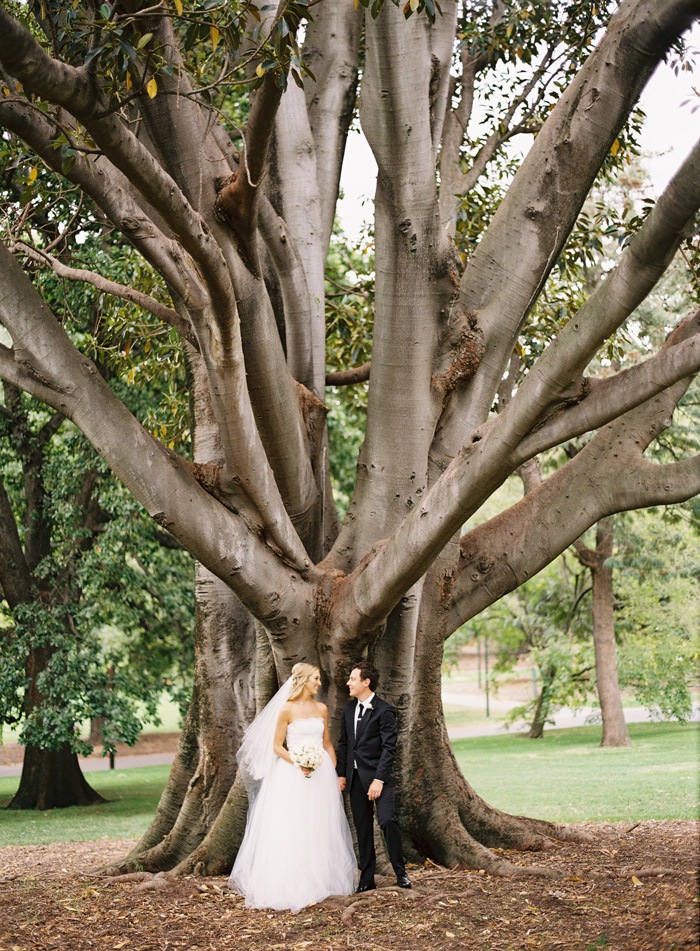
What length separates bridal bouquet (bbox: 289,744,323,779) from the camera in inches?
278

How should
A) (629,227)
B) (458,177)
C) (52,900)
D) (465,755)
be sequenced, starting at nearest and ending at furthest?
(52,900), (629,227), (458,177), (465,755)

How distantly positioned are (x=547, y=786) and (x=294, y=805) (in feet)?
35.7

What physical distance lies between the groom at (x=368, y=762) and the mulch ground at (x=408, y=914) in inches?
12.5

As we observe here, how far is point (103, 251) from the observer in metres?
14.7

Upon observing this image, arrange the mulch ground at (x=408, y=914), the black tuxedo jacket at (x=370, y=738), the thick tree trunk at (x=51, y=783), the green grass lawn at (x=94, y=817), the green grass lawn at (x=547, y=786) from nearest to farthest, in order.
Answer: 1. the mulch ground at (x=408, y=914)
2. the black tuxedo jacket at (x=370, y=738)
3. the green grass lawn at (x=547, y=786)
4. the green grass lawn at (x=94, y=817)
5. the thick tree trunk at (x=51, y=783)

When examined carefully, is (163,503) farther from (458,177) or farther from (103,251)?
(103,251)

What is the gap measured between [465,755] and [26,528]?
12.2m

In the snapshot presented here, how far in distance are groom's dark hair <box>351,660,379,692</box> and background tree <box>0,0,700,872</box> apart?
152 millimetres

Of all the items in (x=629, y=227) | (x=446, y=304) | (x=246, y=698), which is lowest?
(x=246, y=698)

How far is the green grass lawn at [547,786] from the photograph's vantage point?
13.4 m

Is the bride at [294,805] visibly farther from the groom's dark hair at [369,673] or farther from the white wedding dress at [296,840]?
the groom's dark hair at [369,673]

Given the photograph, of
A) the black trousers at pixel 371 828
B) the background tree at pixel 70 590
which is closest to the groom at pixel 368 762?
the black trousers at pixel 371 828

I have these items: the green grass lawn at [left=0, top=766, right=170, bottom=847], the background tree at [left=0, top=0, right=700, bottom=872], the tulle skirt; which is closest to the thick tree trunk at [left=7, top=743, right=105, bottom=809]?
the green grass lawn at [left=0, top=766, right=170, bottom=847]

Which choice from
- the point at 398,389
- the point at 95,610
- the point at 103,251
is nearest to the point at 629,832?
the point at 398,389
